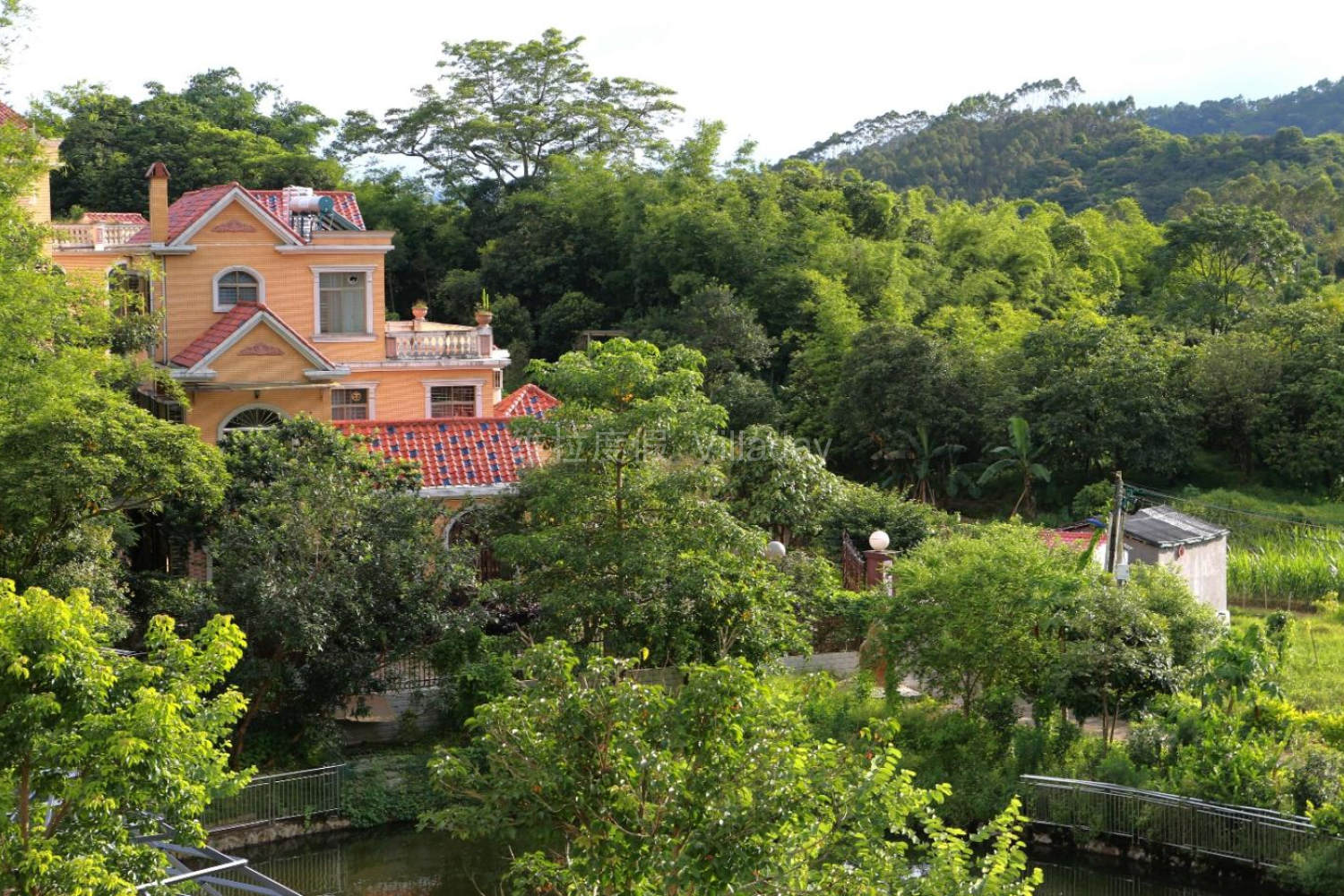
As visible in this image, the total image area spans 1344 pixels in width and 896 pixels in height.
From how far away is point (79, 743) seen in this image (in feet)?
25.6

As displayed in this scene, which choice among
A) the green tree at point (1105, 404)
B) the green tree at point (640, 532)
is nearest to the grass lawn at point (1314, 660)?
the green tree at point (640, 532)

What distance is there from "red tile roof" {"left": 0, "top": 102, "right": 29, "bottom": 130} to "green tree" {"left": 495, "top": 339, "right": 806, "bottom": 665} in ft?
30.1

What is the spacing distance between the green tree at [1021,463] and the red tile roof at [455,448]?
12.4m

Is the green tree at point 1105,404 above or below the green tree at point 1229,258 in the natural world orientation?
below

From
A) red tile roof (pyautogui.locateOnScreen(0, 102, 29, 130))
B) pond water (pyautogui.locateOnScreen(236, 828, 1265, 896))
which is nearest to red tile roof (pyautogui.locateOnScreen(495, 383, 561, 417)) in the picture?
red tile roof (pyautogui.locateOnScreen(0, 102, 29, 130))

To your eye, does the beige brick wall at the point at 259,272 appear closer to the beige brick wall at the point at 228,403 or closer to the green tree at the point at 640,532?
the beige brick wall at the point at 228,403

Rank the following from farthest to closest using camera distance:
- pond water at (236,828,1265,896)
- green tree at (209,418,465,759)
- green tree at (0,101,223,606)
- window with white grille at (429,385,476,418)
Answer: window with white grille at (429,385,476,418), green tree at (0,101,223,606), green tree at (209,418,465,759), pond water at (236,828,1265,896)

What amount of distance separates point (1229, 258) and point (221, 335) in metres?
27.7

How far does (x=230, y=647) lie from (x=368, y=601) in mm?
7583

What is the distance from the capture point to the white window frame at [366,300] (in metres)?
25.9

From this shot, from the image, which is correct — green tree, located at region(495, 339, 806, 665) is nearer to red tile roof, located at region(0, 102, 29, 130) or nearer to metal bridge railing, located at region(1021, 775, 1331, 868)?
metal bridge railing, located at region(1021, 775, 1331, 868)

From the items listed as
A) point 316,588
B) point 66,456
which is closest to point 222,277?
point 66,456

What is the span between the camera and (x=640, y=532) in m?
16.9

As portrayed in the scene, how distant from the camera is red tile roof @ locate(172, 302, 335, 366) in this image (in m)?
22.5
